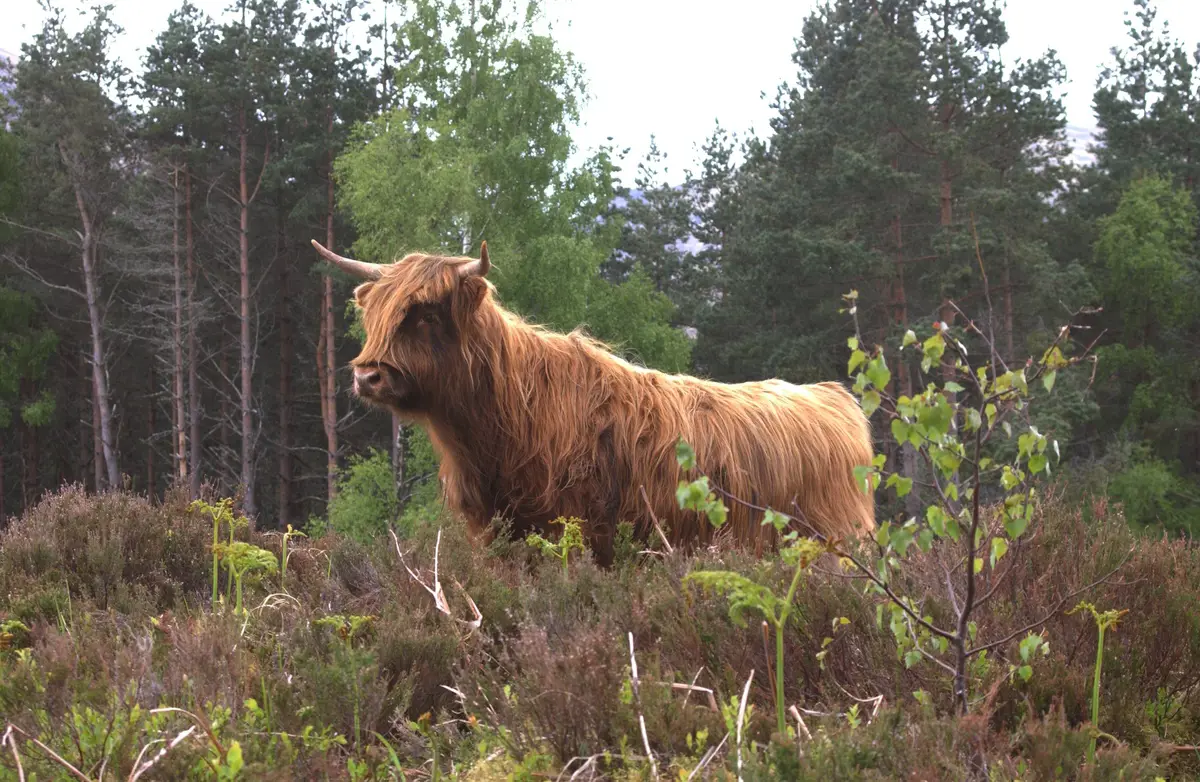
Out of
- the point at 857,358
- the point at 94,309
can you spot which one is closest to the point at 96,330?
the point at 94,309

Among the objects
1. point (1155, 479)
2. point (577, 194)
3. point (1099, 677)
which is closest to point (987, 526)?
point (1099, 677)

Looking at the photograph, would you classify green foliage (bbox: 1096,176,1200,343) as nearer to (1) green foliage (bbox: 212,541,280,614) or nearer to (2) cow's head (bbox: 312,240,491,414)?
(2) cow's head (bbox: 312,240,491,414)

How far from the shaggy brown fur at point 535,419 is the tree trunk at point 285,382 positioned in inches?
1278

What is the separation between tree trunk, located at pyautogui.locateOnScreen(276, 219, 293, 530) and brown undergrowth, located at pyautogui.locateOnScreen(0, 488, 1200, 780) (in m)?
34.5

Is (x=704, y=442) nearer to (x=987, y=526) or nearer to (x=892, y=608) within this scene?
(x=987, y=526)

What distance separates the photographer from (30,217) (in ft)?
122

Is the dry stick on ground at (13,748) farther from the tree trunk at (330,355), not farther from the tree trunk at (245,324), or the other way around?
the tree trunk at (245,324)

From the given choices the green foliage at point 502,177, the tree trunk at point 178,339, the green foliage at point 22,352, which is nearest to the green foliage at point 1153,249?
the green foliage at point 502,177

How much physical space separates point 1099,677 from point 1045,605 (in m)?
0.54

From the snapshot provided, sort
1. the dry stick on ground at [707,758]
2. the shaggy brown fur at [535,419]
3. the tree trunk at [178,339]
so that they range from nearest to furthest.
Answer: the dry stick on ground at [707,758] → the shaggy brown fur at [535,419] → the tree trunk at [178,339]

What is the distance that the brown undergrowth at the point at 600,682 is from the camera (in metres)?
2.34

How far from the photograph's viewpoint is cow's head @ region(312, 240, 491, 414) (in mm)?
5496

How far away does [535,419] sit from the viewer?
5727mm

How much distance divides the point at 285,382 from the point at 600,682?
3806 cm
